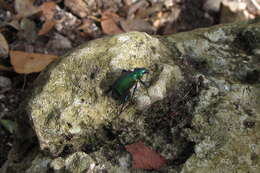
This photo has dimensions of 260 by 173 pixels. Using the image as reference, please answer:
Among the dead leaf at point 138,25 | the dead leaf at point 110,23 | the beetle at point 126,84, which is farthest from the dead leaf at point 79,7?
the beetle at point 126,84

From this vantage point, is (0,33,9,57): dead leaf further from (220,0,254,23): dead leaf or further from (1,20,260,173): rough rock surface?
(220,0,254,23): dead leaf

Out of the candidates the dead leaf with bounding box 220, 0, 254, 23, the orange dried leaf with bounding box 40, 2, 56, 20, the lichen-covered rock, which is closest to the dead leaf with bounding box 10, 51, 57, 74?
the lichen-covered rock

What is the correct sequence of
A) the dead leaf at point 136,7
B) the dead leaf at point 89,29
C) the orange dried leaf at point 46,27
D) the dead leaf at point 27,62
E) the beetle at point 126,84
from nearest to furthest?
1. the beetle at point 126,84
2. the dead leaf at point 27,62
3. the orange dried leaf at point 46,27
4. the dead leaf at point 89,29
5. the dead leaf at point 136,7

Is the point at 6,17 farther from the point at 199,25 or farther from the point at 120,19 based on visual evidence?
the point at 199,25

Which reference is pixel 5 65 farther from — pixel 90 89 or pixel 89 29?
pixel 90 89

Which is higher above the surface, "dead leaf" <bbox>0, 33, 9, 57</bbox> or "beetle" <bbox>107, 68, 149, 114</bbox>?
"beetle" <bbox>107, 68, 149, 114</bbox>

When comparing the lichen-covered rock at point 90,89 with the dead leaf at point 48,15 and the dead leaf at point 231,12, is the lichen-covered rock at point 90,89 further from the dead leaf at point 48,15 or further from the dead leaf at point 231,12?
the dead leaf at point 231,12
